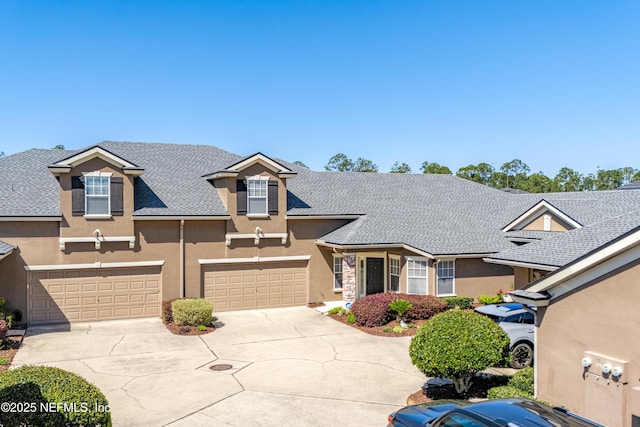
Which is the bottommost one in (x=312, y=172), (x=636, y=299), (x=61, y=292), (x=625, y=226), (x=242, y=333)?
(x=242, y=333)

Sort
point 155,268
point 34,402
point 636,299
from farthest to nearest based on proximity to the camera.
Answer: point 155,268
point 636,299
point 34,402

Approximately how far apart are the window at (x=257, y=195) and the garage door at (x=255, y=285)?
A: 2.44 meters

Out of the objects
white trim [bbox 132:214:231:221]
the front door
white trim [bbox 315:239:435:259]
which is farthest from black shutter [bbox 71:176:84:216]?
the front door

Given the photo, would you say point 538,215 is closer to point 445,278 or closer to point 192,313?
point 445,278

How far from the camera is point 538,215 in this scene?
2255 centimetres

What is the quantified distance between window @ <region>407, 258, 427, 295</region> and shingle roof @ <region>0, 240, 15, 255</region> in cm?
1556

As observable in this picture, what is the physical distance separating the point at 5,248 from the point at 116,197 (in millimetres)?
4254

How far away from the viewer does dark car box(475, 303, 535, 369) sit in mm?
14078

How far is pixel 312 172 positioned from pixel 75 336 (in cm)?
1517

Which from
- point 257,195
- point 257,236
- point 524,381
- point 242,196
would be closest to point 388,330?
point 257,236

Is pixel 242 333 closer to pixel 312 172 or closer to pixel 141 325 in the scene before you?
pixel 141 325

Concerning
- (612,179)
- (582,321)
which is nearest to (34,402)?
(582,321)

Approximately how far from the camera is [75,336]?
17984 mm

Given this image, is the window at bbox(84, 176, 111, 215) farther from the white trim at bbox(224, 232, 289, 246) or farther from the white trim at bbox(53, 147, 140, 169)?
the white trim at bbox(224, 232, 289, 246)
